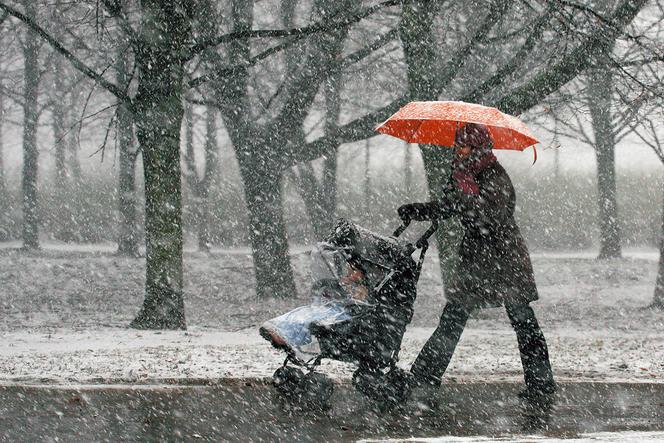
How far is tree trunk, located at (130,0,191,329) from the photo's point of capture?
32.7 ft

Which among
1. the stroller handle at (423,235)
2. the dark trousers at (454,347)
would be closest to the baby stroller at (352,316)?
the stroller handle at (423,235)

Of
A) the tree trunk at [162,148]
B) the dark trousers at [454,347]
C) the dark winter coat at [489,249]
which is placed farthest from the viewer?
the tree trunk at [162,148]

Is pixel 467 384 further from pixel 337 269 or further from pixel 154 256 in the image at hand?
pixel 154 256

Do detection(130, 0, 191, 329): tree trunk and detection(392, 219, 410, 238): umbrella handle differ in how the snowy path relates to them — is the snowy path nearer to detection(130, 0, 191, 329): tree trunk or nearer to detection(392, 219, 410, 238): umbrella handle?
detection(130, 0, 191, 329): tree trunk

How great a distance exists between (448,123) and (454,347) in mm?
1920

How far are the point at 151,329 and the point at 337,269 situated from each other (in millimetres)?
5278

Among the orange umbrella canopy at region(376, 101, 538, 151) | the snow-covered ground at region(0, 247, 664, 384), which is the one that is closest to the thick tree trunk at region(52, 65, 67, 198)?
the snow-covered ground at region(0, 247, 664, 384)

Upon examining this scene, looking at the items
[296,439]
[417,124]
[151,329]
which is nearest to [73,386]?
[296,439]

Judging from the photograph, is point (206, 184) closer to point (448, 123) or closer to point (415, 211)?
point (448, 123)

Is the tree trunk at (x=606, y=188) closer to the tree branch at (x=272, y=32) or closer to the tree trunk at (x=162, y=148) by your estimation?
the tree branch at (x=272, y=32)

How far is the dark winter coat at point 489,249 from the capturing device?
580 centimetres

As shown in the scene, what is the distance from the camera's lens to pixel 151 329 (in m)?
10.2

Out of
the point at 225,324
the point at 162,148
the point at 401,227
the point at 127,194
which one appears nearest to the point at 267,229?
the point at 225,324

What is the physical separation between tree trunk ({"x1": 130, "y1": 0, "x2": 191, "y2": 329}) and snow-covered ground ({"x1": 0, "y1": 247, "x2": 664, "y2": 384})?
0.57m
